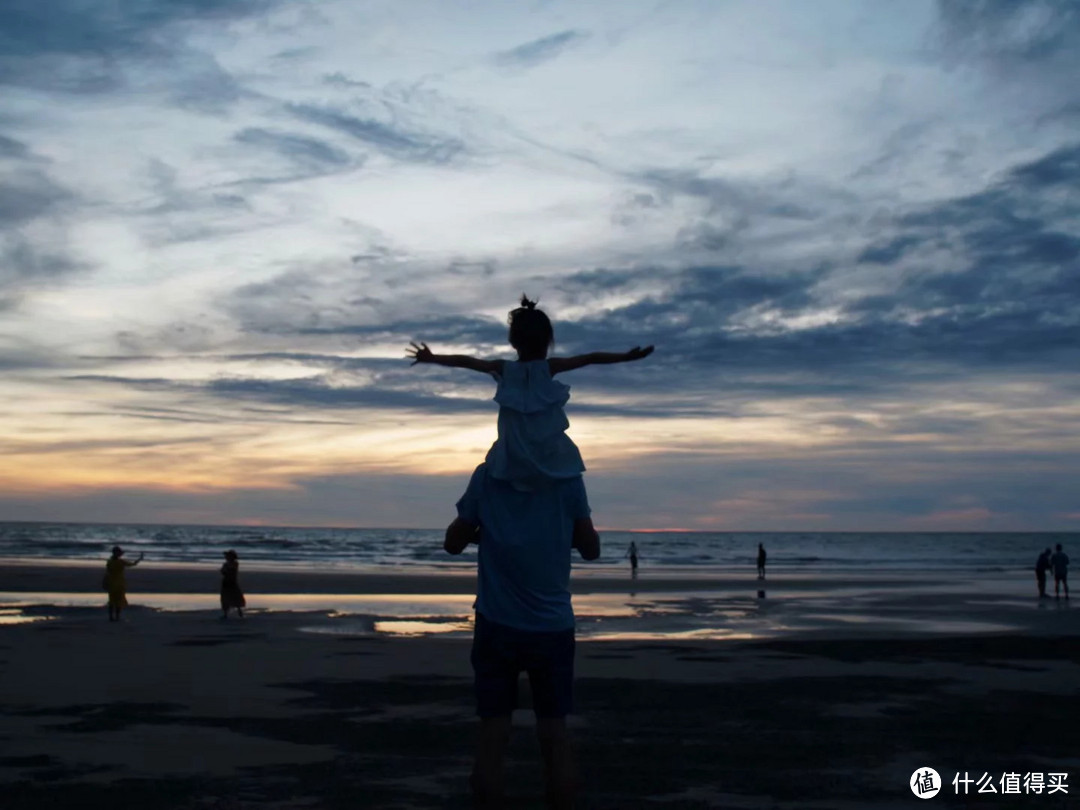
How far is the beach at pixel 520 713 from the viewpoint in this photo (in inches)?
285

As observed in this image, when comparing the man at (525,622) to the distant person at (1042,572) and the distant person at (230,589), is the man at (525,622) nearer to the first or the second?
the distant person at (230,589)

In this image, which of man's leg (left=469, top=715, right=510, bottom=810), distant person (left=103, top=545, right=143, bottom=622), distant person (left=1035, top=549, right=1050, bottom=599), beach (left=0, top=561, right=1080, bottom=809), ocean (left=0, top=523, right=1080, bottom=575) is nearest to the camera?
man's leg (left=469, top=715, right=510, bottom=810)

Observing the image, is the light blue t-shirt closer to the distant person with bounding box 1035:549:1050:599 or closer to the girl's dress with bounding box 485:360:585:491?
the girl's dress with bounding box 485:360:585:491

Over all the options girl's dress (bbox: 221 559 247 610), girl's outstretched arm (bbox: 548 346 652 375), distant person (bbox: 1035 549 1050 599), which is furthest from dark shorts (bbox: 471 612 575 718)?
distant person (bbox: 1035 549 1050 599)

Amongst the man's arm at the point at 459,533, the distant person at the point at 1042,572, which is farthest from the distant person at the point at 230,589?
the distant person at the point at 1042,572

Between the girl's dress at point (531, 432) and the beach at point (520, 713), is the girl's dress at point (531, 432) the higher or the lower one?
the higher one

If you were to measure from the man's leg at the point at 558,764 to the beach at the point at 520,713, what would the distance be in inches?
108

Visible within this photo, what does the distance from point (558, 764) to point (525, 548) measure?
2.59ft

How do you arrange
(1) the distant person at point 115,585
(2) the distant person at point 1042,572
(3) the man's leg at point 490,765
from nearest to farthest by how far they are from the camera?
(3) the man's leg at point 490,765
(1) the distant person at point 115,585
(2) the distant person at point 1042,572

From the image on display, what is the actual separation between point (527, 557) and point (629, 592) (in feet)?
108

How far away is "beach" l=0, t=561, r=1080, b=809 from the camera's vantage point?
285 inches

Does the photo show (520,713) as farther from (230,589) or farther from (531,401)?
(230,589)

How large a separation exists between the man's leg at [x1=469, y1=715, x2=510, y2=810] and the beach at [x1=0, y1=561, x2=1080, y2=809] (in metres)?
2.78

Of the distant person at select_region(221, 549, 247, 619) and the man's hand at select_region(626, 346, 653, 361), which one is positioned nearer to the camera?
the man's hand at select_region(626, 346, 653, 361)
